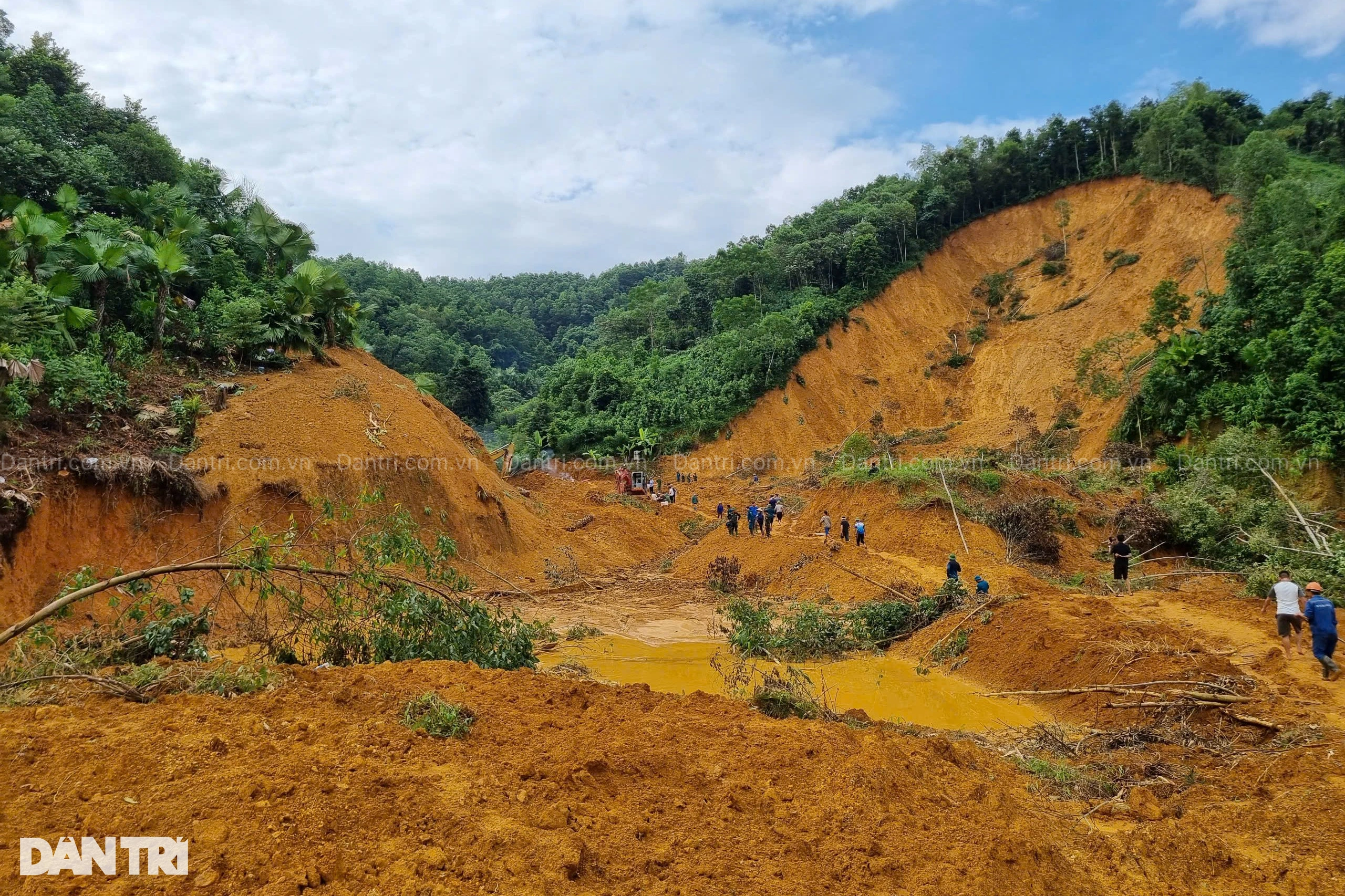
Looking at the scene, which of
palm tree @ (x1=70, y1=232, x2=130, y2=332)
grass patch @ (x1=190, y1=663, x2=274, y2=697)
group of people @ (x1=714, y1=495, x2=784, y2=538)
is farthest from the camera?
group of people @ (x1=714, y1=495, x2=784, y2=538)

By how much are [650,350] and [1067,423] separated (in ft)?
91.2

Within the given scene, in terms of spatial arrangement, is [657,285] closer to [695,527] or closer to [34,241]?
[695,527]

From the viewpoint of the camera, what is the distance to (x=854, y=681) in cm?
999

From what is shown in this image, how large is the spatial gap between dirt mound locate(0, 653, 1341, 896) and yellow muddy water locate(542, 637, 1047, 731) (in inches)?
128

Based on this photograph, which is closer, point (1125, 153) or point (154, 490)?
point (154, 490)

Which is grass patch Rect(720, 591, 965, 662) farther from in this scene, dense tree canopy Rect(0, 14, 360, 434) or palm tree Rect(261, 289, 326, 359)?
palm tree Rect(261, 289, 326, 359)

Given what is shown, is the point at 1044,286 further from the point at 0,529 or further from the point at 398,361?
the point at 0,529

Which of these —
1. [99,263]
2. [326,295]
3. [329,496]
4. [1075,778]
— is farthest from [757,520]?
[99,263]

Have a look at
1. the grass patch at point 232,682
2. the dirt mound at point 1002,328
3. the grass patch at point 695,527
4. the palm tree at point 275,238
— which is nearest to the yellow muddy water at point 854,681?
the grass patch at point 232,682

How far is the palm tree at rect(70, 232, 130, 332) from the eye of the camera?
515 inches

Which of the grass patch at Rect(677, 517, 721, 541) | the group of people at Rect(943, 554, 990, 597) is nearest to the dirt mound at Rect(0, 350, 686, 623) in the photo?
the grass patch at Rect(677, 517, 721, 541)

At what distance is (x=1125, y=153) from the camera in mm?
46531

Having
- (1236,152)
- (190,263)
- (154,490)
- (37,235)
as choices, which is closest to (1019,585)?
(154,490)

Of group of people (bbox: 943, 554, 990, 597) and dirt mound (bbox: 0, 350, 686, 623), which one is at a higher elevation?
dirt mound (bbox: 0, 350, 686, 623)
